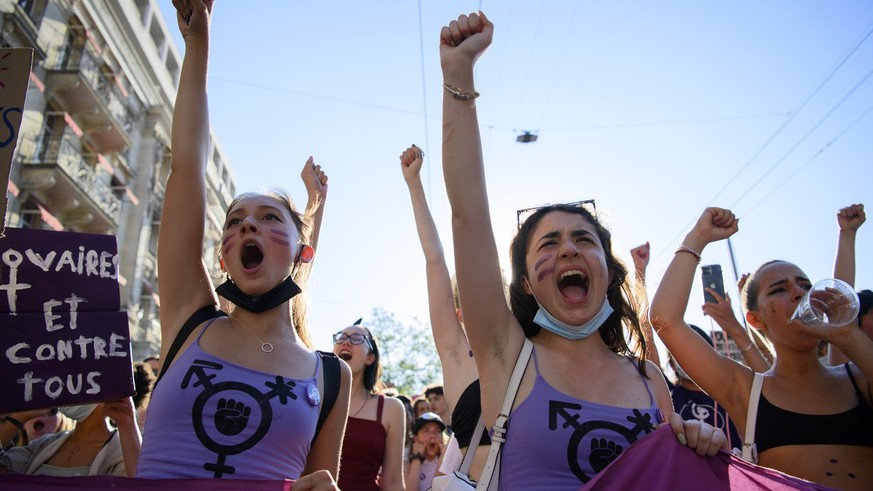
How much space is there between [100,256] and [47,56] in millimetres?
21997

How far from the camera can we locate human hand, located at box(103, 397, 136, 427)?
271cm

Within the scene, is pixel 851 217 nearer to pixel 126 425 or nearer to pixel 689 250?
pixel 689 250

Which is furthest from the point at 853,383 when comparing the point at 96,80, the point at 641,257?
the point at 96,80

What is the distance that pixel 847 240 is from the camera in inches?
156

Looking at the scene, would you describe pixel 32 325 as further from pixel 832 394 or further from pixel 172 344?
pixel 832 394

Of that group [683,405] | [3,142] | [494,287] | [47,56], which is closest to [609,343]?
[494,287]

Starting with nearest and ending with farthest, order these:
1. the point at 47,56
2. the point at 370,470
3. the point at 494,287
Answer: the point at 494,287 → the point at 370,470 → the point at 47,56

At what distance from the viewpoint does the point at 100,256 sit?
2.48 meters

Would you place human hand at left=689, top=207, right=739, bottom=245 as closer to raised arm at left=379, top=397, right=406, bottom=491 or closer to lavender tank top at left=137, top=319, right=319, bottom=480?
lavender tank top at left=137, top=319, right=319, bottom=480

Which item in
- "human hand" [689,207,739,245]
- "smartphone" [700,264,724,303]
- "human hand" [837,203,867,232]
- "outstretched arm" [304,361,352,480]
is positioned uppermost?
"smartphone" [700,264,724,303]

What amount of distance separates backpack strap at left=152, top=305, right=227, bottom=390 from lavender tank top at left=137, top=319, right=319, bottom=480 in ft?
0.20

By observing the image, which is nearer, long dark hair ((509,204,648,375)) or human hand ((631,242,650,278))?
long dark hair ((509,204,648,375))

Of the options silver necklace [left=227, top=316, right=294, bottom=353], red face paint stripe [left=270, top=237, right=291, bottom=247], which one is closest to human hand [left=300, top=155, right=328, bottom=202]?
red face paint stripe [left=270, top=237, right=291, bottom=247]

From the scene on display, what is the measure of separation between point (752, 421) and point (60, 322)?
2.89 metres
